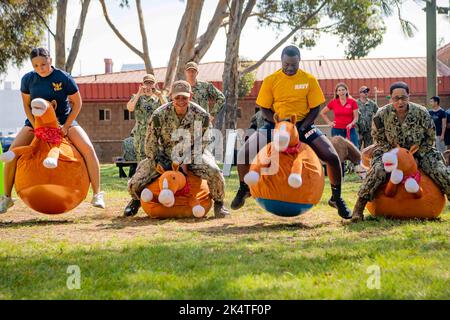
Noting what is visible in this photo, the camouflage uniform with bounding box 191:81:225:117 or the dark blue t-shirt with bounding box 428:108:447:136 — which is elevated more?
the camouflage uniform with bounding box 191:81:225:117

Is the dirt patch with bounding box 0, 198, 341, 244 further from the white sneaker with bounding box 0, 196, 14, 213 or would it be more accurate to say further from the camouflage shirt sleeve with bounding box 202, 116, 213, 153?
the camouflage shirt sleeve with bounding box 202, 116, 213, 153

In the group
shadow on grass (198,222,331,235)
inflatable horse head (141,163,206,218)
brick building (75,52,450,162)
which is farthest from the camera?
brick building (75,52,450,162)

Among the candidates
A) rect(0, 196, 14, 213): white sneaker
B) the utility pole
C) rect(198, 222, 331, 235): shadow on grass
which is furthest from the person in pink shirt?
rect(0, 196, 14, 213): white sneaker

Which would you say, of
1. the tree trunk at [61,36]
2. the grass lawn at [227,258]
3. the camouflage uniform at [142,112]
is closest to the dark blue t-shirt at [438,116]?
the camouflage uniform at [142,112]

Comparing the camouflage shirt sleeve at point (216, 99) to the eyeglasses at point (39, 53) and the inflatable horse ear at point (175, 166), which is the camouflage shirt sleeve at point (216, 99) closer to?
the inflatable horse ear at point (175, 166)

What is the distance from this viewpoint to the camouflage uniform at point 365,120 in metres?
17.0

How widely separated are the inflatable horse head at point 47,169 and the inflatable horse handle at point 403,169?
148 inches

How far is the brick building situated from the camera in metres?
35.2

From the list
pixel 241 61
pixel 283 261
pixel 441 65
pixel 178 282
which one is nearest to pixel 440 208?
pixel 283 261

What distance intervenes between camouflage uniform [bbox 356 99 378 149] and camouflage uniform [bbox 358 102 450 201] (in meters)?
8.01

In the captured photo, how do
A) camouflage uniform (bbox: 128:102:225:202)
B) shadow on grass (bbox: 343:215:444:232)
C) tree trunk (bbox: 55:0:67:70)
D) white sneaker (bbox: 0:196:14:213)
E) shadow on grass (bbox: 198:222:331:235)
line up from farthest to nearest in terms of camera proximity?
tree trunk (bbox: 55:0:67:70)
camouflage uniform (bbox: 128:102:225:202)
white sneaker (bbox: 0:196:14:213)
shadow on grass (bbox: 198:222:331:235)
shadow on grass (bbox: 343:215:444:232)

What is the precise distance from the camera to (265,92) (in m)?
9.03

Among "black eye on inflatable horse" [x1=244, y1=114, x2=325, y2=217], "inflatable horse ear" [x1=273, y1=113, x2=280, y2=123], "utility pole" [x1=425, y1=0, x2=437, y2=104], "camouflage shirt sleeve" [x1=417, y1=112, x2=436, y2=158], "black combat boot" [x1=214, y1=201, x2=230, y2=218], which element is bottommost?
"black combat boot" [x1=214, y1=201, x2=230, y2=218]

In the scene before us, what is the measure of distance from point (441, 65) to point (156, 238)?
127ft
